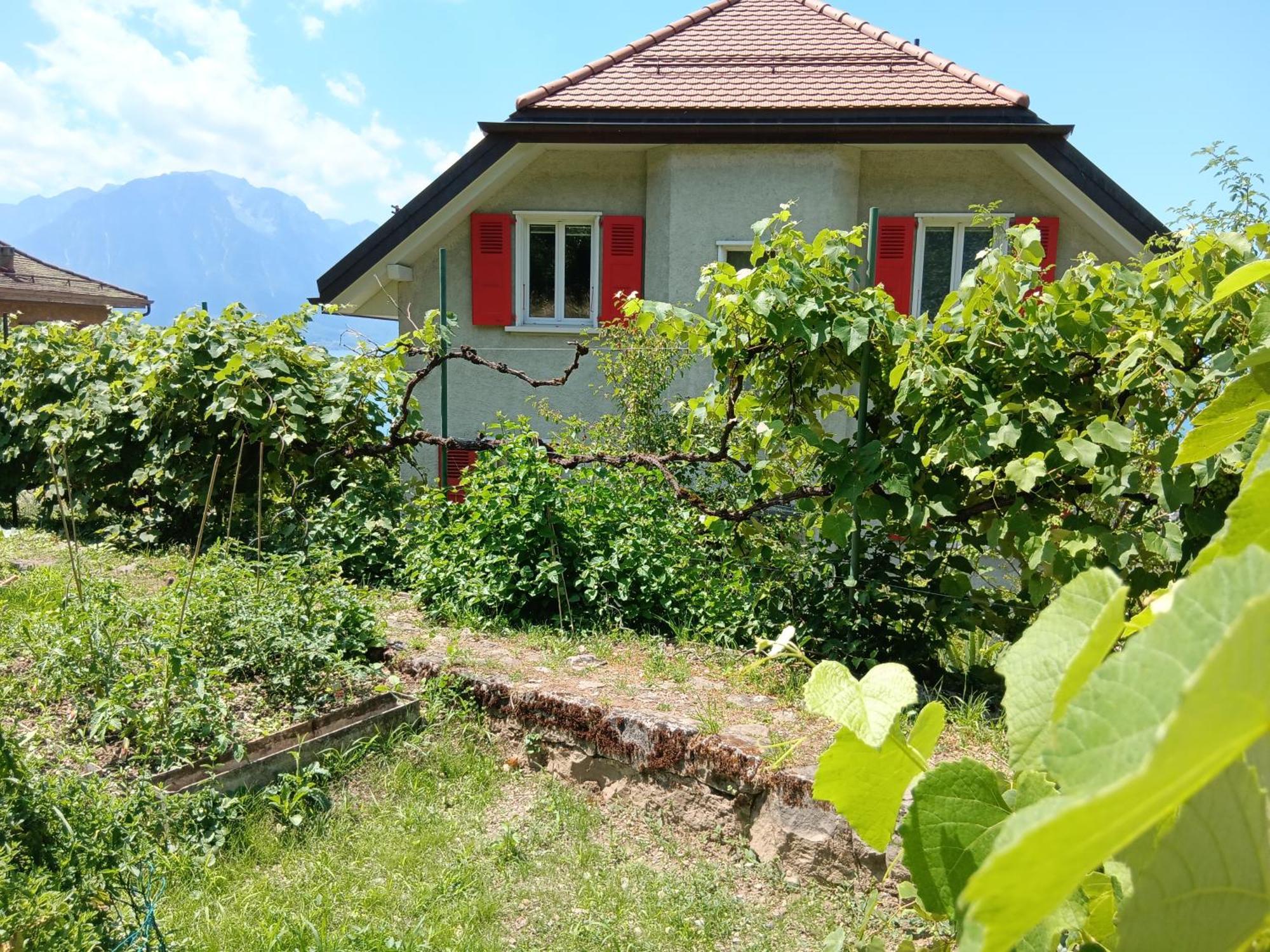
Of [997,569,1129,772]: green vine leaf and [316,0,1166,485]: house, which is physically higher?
[316,0,1166,485]: house

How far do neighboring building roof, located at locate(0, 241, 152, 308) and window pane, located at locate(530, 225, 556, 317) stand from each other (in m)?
12.3

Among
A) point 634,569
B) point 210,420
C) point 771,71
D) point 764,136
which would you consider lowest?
point 634,569

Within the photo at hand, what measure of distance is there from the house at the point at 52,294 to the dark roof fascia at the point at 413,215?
440 inches

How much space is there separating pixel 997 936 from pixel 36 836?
3137 millimetres

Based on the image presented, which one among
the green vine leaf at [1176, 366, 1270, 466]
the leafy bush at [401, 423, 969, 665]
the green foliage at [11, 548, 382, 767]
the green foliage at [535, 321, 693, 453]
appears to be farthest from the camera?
the green foliage at [535, 321, 693, 453]

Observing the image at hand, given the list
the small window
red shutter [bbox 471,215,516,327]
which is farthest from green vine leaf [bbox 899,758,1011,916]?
red shutter [bbox 471,215,516,327]

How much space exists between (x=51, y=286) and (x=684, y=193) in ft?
57.3

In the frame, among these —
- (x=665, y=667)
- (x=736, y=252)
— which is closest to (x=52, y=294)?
(x=736, y=252)

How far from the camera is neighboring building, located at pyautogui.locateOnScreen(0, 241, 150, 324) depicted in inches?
775

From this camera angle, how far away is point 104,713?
3.29 m

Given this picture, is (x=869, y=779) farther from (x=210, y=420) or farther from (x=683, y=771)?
(x=210, y=420)

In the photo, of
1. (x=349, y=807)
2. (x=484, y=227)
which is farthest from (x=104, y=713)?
(x=484, y=227)

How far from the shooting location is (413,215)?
10602 millimetres

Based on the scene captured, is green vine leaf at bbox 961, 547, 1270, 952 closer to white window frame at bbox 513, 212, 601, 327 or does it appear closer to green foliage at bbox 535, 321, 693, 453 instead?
green foliage at bbox 535, 321, 693, 453
